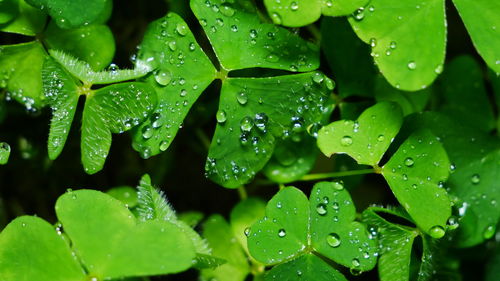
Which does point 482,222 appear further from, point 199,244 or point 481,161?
point 199,244

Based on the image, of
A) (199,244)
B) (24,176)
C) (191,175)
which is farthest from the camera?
(191,175)

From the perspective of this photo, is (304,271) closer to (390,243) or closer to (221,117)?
(390,243)

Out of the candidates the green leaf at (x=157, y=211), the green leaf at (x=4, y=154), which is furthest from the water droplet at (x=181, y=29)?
the green leaf at (x=4, y=154)

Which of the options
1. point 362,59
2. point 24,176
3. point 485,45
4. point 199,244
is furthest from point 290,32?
point 24,176

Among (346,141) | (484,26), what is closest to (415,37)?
(484,26)

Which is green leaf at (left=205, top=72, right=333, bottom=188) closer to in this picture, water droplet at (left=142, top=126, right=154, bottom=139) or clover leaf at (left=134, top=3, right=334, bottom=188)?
clover leaf at (left=134, top=3, right=334, bottom=188)

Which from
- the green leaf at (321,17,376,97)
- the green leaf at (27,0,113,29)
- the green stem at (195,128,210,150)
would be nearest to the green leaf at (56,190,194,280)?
the green leaf at (27,0,113,29)

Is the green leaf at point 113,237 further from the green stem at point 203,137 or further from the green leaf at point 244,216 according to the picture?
the green stem at point 203,137
